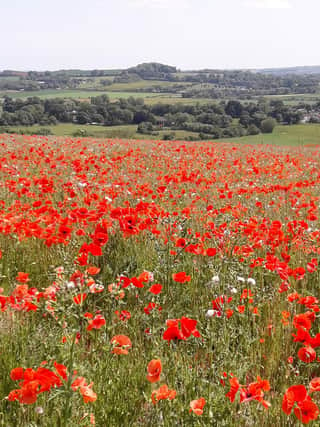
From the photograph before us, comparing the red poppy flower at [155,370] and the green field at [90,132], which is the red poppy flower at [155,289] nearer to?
the red poppy flower at [155,370]

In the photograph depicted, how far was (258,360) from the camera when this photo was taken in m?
2.87

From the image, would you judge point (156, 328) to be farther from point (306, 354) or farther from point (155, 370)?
point (306, 354)

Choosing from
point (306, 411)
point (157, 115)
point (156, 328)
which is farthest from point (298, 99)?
point (306, 411)

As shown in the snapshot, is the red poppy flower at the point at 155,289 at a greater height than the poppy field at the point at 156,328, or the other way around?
the red poppy flower at the point at 155,289

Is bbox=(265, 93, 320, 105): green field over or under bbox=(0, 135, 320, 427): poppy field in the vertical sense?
over

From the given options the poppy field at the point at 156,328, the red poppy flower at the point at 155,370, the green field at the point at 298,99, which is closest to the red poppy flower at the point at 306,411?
the poppy field at the point at 156,328

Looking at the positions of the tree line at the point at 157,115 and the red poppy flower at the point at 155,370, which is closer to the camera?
the red poppy flower at the point at 155,370

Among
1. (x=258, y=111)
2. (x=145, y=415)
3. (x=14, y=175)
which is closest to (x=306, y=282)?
(x=145, y=415)

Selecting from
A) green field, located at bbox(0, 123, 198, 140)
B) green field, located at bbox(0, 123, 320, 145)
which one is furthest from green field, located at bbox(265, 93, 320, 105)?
green field, located at bbox(0, 123, 198, 140)

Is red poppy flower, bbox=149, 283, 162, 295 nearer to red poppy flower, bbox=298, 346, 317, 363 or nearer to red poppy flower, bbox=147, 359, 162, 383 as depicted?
red poppy flower, bbox=147, 359, 162, 383

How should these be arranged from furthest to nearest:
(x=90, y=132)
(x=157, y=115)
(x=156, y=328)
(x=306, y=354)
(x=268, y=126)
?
(x=157, y=115)
(x=268, y=126)
(x=90, y=132)
(x=156, y=328)
(x=306, y=354)

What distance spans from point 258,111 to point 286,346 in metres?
69.9

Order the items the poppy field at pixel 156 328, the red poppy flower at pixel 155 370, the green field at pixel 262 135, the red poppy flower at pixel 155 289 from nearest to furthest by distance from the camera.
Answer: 1. the red poppy flower at pixel 155 370
2. the poppy field at pixel 156 328
3. the red poppy flower at pixel 155 289
4. the green field at pixel 262 135

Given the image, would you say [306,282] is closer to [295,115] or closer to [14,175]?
[14,175]
